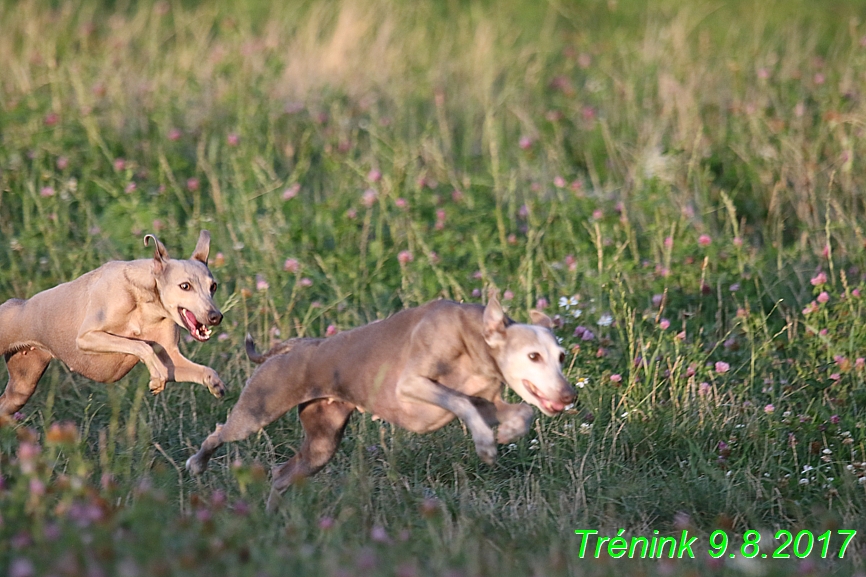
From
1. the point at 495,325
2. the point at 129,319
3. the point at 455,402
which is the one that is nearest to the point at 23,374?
the point at 129,319

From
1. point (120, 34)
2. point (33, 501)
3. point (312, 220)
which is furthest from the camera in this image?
point (120, 34)

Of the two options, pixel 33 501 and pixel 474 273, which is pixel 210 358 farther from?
pixel 33 501

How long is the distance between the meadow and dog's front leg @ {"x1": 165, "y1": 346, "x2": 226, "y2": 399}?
0.43 m

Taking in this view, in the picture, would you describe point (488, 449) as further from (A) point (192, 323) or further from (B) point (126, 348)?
(B) point (126, 348)

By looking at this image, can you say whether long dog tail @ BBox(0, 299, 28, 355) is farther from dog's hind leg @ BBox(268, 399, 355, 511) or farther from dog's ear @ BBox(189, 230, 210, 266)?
dog's hind leg @ BBox(268, 399, 355, 511)

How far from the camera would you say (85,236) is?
28.1 feet

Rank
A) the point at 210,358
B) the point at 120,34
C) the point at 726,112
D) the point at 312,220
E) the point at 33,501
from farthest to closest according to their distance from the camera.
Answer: the point at 120,34, the point at 726,112, the point at 312,220, the point at 210,358, the point at 33,501

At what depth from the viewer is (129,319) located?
5754 mm

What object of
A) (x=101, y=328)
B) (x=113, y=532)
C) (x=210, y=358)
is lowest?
(x=210, y=358)

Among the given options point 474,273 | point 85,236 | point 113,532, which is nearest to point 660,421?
point 474,273

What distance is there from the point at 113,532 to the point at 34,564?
279 millimetres

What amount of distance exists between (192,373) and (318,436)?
2.26 ft

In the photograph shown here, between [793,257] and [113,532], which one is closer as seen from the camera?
[113,532]

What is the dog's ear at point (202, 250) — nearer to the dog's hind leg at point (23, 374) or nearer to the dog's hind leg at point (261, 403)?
the dog's hind leg at point (261, 403)
